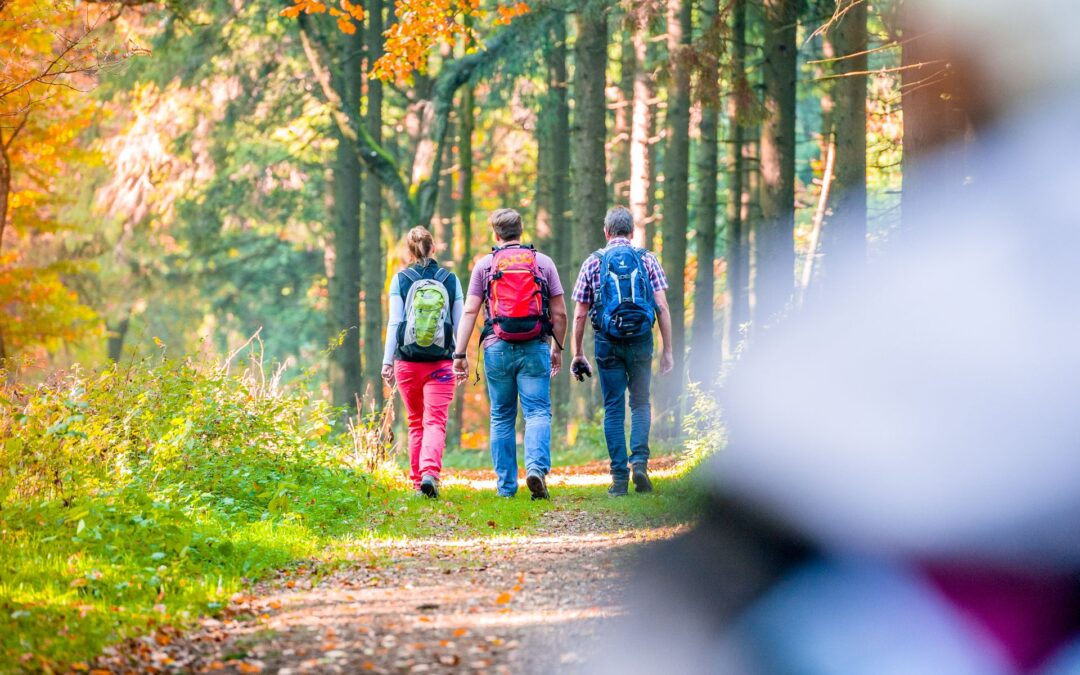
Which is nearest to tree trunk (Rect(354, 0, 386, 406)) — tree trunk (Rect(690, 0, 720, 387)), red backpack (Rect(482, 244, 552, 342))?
tree trunk (Rect(690, 0, 720, 387))

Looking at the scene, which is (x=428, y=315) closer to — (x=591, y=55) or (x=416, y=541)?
(x=416, y=541)

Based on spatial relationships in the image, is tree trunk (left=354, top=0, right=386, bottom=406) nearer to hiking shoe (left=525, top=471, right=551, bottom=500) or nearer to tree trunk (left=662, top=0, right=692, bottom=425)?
tree trunk (left=662, top=0, right=692, bottom=425)

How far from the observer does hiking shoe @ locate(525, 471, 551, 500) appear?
9.77 meters

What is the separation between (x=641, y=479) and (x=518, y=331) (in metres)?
1.61

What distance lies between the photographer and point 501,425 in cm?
1006

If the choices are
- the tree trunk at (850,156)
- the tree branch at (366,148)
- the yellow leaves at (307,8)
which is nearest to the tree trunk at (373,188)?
the tree branch at (366,148)

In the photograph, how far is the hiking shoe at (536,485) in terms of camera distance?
32.0 ft

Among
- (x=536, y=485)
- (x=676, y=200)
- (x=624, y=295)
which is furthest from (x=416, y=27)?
(x=536, y=485)

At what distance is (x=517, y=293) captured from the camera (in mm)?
9656

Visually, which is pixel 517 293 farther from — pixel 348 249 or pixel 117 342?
pixel 117 342

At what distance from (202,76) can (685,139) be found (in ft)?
27.3

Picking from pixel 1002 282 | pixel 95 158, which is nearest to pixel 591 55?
pixel 95 158

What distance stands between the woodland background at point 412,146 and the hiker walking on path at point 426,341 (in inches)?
138

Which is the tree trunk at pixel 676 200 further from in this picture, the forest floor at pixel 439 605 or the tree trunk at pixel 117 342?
the tree trunk at pixel 117 342
